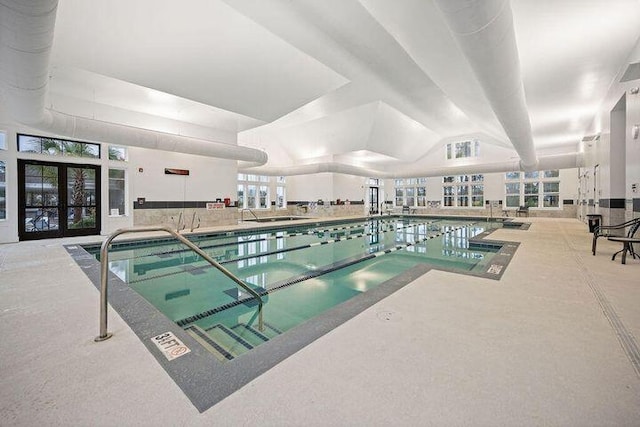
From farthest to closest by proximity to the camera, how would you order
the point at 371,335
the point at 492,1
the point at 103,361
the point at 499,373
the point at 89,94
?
the point at 89,94 → the point at 492,1 → the point at 371,335 → the point at 103,361 → the point at 499,373

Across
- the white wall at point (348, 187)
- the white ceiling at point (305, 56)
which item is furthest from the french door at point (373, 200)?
the white ceiling at point (305, 56)

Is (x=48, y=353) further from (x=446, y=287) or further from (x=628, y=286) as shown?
(x=628, y=286)

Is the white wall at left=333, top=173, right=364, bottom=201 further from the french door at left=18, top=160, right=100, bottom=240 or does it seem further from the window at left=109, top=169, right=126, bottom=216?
the french door at left=18, top=160, right=100, bottom=240

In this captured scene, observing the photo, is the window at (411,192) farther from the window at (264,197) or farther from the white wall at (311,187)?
the window at (264,197)

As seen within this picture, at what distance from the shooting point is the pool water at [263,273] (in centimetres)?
276

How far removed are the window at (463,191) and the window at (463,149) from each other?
1.16 m

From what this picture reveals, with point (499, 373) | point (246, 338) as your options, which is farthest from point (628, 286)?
point (246, 338)

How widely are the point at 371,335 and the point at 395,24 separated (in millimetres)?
4310

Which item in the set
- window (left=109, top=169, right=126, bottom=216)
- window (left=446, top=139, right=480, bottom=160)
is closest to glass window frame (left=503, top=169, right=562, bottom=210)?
window (left=446, top=139, right=480, bottom=160)

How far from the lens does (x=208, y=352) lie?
1619 millimetres

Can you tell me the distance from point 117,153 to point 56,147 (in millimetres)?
1212

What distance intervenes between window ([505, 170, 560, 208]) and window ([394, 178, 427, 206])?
170 inches

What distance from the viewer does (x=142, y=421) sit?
1089mm

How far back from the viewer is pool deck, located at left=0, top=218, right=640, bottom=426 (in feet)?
3.68
